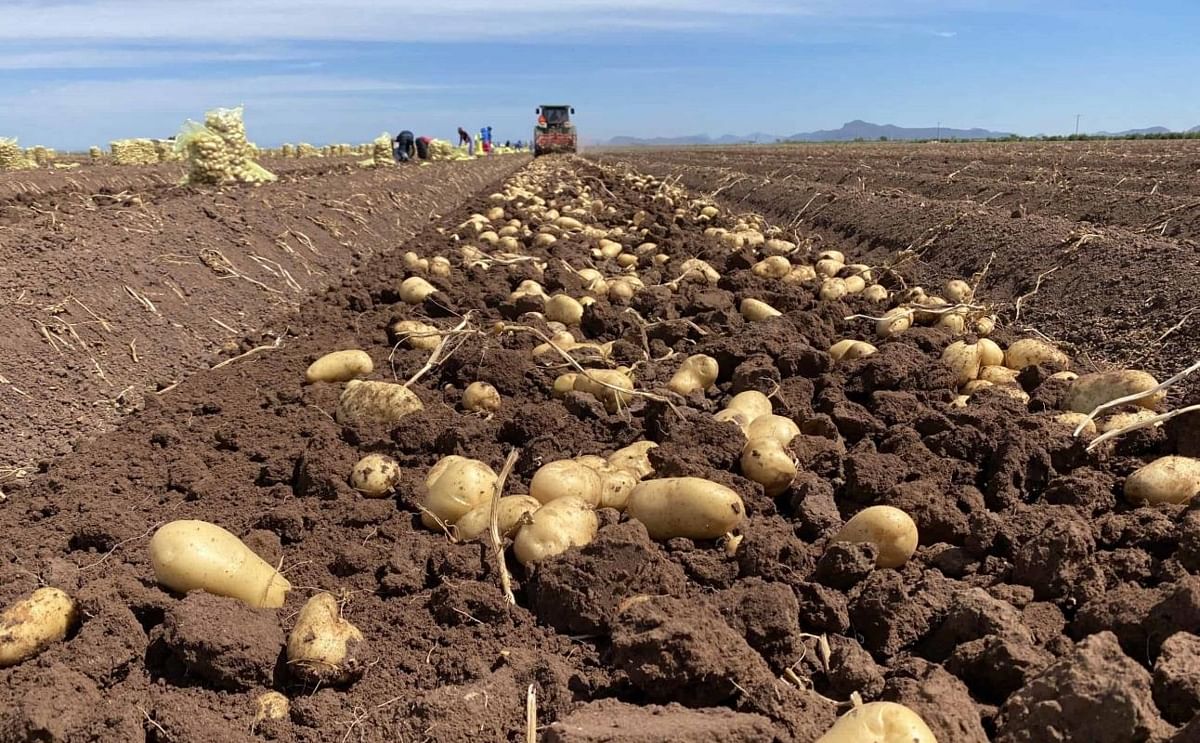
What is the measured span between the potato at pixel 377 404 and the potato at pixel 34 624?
1514mm

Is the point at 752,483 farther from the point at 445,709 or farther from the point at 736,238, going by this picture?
the point at 736,238

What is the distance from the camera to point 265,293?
22.2ft

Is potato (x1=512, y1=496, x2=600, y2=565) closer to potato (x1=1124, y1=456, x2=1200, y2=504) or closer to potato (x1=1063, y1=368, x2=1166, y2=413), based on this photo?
potato (x1=1124, y1=456, x2=1200, y2=504)

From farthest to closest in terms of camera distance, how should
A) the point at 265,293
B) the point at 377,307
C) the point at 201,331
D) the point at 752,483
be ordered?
the point at 265,293, the point at 377,307, the point at 201,331, the point at 752,483

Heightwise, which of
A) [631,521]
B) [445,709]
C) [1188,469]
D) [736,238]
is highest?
[736,238]

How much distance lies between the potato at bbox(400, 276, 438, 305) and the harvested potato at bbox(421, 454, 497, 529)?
3.09 m

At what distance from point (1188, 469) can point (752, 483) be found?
1393mm

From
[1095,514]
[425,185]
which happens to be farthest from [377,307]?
[425,185]

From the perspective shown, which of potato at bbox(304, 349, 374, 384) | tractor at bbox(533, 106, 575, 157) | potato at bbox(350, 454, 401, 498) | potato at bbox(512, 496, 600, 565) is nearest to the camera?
potato at bbox(512, 496, 600, 565)

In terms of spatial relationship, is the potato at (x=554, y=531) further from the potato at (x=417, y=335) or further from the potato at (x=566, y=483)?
the potato at (x=417, y=335)

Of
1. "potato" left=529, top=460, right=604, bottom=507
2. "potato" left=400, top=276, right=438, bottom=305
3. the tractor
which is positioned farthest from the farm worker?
"potato" left=529, top=460, right=604, bottom=507

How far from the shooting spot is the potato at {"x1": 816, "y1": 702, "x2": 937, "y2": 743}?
5.30 feet

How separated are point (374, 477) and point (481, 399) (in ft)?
2.72

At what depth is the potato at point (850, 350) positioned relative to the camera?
13.7 feet
